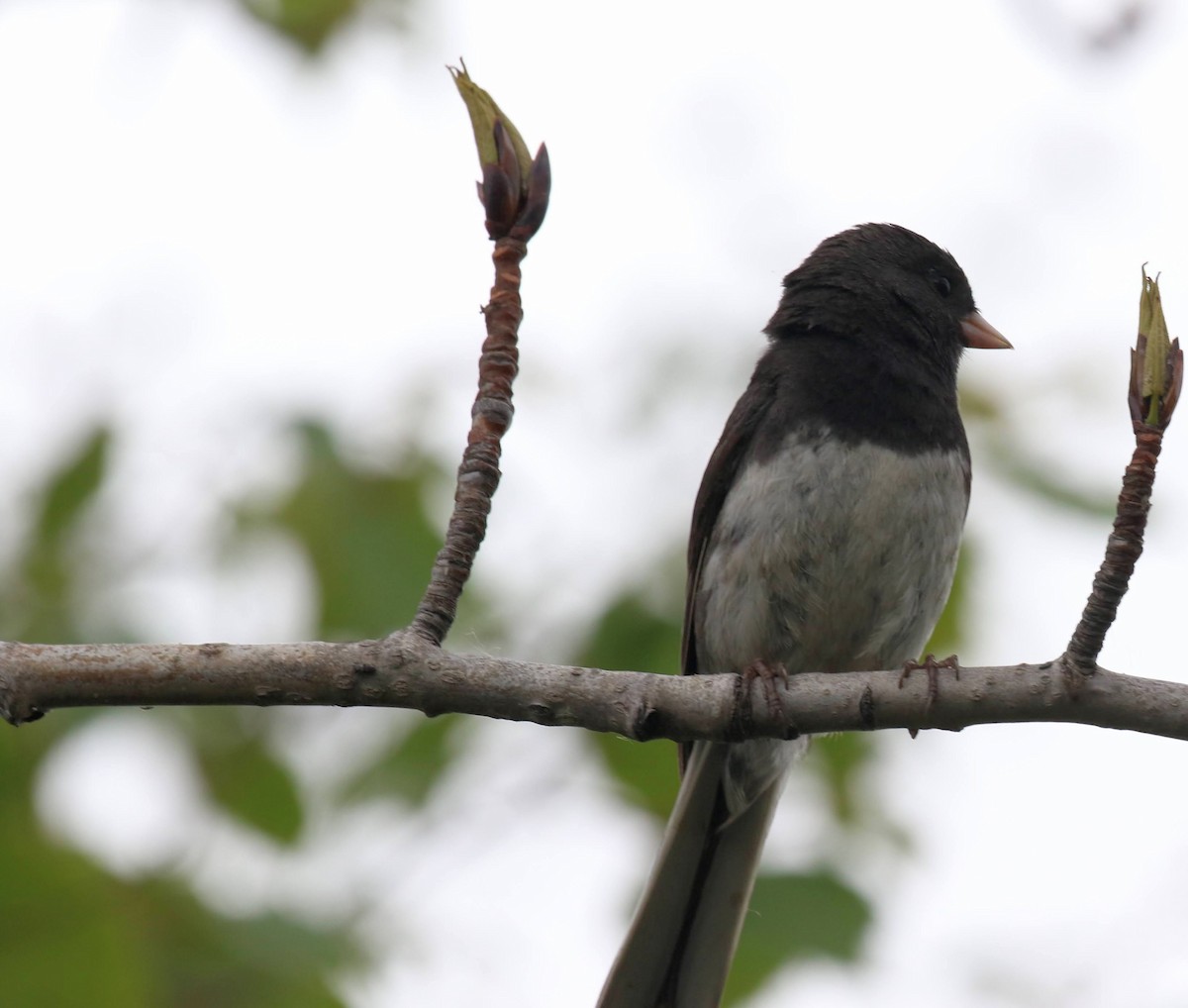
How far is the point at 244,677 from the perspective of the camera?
2.09 m

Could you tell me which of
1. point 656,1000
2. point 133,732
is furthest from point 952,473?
point 133,732

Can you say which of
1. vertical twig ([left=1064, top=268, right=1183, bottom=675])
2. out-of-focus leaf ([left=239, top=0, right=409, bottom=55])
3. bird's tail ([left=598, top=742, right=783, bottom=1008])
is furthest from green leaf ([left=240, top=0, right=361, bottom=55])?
vertical twig ([left=1064, top=268, right=1183, bottom=675])

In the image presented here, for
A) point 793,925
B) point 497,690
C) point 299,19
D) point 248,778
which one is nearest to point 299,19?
point 299,19

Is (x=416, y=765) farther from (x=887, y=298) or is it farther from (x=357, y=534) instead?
(x=887, y=298)

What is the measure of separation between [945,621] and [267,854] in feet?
5.78

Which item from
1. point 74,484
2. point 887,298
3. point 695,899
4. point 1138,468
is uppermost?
point 887,298

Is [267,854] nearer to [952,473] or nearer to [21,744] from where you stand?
[21,744]

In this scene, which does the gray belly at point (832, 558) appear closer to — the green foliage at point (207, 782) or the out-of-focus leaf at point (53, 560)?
the green foliage at point (207, 782)

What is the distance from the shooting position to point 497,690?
7.01 feet

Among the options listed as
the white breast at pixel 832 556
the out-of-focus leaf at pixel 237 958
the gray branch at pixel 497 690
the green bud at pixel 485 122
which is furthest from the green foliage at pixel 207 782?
the green bud at pixel 485 122

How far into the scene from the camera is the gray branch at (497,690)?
209 centimetres

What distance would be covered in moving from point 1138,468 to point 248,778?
212 cm

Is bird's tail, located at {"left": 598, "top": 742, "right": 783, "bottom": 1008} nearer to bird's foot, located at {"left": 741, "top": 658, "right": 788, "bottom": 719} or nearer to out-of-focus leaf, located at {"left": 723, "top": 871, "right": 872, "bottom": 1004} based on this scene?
out-of-focus leaf, located at {"left": 723, "top": 871, "right": 872, "bottom": 1004}

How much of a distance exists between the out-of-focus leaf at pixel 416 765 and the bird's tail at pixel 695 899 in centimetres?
57
